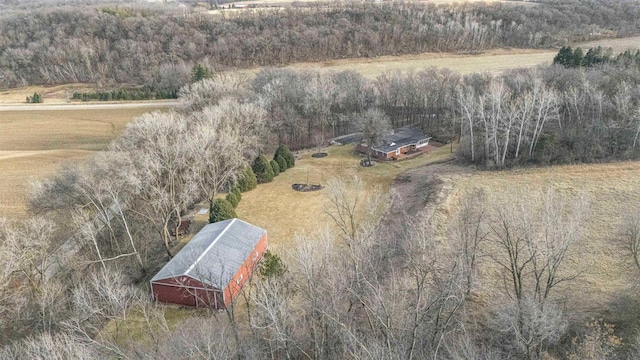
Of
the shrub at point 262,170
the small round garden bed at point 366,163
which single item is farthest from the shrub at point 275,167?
the small round garden bed at point 366,163

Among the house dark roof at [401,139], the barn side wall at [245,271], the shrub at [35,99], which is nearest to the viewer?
the barn side wall at [245,271]

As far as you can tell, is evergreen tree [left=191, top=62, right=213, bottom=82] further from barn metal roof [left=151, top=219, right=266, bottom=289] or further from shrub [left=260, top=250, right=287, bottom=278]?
shrub [left=260, top=250, right=287, bottom=278]

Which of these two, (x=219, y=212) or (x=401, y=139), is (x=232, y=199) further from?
(x=401, y=139)

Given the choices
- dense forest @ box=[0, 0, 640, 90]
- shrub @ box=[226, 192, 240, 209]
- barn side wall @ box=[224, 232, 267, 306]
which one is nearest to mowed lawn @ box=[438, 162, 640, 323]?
barn side wall @ box=[224, 232, 267, 306]

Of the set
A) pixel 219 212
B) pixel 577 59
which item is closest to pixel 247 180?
pixel 219 212

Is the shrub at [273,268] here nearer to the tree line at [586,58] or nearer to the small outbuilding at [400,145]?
the small outbuilding at [400,145]

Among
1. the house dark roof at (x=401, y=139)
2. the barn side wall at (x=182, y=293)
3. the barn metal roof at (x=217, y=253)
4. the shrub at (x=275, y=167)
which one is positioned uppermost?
the house dark roof at (x=401, y=139)
